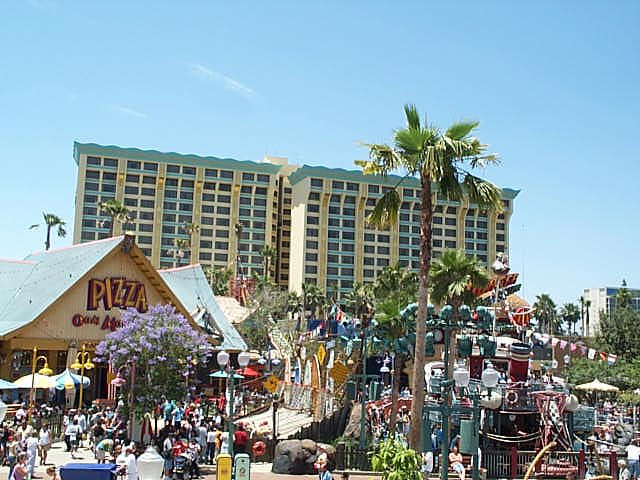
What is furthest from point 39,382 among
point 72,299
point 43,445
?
point 72,299

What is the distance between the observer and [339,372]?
35.4 metres

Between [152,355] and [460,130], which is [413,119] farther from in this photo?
[152,355]

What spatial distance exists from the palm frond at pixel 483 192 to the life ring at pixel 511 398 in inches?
367

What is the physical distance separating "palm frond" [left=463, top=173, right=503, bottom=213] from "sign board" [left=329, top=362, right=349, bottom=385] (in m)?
16.9

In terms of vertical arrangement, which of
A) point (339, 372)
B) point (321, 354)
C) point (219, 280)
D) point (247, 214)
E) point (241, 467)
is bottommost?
point (241, 467)

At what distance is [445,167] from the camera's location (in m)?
19.6

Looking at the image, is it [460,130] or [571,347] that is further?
[571,347]

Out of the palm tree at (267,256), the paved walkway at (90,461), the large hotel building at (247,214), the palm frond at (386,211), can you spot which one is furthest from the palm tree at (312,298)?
the palm frond at (386,211)

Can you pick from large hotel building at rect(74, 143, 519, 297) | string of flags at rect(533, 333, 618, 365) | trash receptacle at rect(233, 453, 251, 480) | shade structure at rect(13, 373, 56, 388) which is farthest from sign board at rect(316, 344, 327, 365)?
large hotel building at rect(74, 143, 519, 297)

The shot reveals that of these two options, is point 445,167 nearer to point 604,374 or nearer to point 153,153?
point 604,374

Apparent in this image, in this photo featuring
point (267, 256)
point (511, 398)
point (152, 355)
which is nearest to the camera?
point (511, 398)

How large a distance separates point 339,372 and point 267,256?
277ft

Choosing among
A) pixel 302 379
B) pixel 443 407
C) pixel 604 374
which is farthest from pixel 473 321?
pixel 604 374

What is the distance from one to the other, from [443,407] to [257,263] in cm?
11114
